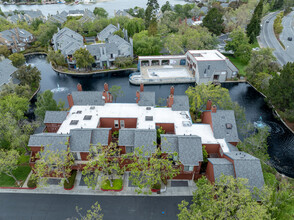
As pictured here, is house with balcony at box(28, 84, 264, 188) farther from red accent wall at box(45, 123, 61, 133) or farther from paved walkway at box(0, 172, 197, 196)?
paved walkway at box(0, 172, 197, 196)

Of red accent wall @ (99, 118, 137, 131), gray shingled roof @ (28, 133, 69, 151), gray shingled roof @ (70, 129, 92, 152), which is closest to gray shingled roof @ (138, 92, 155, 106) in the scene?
red accent wall @ (99, 118, 137, 131)

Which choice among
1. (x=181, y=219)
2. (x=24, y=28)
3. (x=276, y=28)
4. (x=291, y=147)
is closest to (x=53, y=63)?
(x=24, y=28)

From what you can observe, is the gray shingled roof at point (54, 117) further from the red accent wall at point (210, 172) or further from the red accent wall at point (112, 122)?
the red accent wall at point (210, 172)

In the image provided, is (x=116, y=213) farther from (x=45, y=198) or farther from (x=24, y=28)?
(x=24, y=28)

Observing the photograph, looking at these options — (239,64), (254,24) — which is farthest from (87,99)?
(254,24)

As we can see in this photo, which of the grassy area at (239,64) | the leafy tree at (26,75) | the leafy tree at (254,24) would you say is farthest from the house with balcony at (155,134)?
the leafy tree at (254,24)

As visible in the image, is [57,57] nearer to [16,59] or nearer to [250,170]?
[16,59]

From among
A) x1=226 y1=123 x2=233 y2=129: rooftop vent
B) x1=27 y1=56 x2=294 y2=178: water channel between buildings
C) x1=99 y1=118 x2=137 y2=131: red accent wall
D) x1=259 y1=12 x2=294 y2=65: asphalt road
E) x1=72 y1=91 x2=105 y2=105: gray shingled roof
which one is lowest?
x1=27 y1=56 x2=294 y2=178: water channel between buildings
